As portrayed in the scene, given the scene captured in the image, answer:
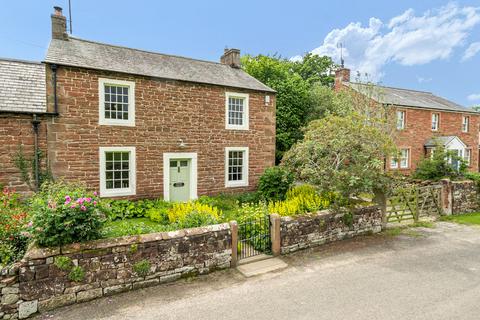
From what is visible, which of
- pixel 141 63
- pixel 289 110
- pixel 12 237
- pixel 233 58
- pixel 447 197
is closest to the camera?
pixel 12 237

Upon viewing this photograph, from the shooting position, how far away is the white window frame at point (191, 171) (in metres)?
12.7

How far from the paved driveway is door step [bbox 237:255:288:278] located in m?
0.19

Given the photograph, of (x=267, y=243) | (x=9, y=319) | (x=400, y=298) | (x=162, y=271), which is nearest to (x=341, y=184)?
(x=267, y=243)

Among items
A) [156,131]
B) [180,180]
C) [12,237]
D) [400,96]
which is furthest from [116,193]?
[400,96]

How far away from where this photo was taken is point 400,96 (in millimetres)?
24891

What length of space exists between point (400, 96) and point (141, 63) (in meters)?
22.9

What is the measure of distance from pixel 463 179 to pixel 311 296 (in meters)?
13.6

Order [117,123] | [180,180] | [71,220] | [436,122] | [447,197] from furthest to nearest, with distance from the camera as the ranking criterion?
Result: [436,122]
[180,180]
[447,197]
[117,123]
[71,220]

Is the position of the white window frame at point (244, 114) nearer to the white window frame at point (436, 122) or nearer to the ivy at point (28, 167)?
the ivy at point (28, 167)

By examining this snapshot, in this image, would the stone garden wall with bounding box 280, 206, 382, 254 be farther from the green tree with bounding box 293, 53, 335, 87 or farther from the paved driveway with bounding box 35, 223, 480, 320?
the green tree with bounding box 293, 53, 335, 87

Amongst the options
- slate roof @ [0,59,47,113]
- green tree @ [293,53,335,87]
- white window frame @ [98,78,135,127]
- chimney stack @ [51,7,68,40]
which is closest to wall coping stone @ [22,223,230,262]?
white window frame @ [98,78,135,127]

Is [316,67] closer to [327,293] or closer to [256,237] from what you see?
[256,237]

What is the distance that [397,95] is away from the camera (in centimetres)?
2491

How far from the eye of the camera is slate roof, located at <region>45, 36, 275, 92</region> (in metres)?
11.1
